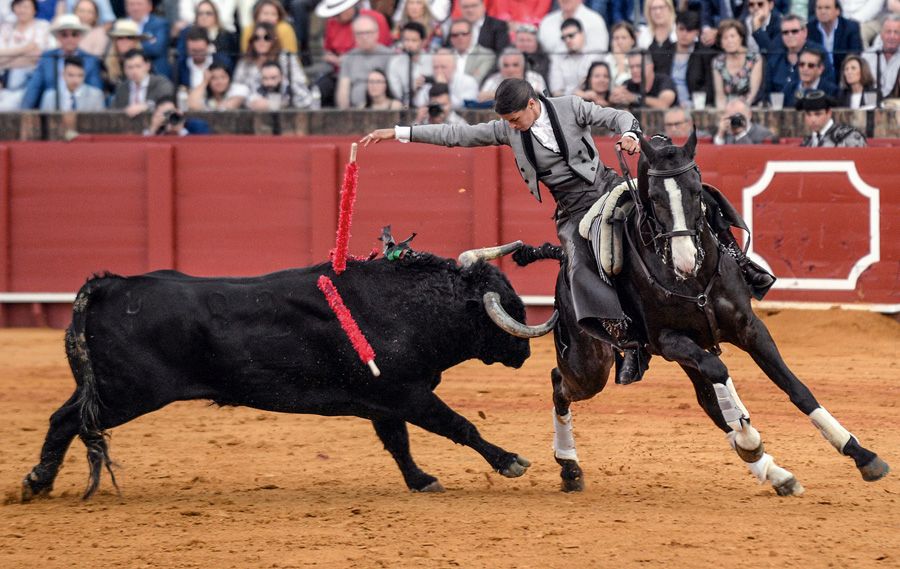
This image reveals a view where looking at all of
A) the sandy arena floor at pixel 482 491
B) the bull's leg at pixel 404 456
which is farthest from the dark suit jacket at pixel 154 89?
the bull's leg at pixel 404 456

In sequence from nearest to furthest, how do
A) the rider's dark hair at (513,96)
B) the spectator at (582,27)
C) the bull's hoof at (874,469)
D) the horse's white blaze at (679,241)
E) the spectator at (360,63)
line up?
A: the horse's white blaze at (679,241), the bull's hoof at (874,469), the rider's dark hair at (513,96), the spectator at (582,27), the spectator at (360,63)

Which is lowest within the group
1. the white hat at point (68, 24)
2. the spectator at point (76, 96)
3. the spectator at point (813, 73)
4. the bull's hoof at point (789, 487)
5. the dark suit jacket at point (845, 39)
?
the bull's hoof at point (789, 487)

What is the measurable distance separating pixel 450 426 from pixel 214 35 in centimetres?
816

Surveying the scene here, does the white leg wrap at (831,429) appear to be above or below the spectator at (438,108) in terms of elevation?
below

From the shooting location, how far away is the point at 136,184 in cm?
1250

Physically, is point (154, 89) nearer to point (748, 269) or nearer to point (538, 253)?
point (538, 253)

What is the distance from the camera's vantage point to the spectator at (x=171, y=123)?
12914mm

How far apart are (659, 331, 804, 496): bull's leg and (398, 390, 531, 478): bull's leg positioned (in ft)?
2.85

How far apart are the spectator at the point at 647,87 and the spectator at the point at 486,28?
1.19 meters

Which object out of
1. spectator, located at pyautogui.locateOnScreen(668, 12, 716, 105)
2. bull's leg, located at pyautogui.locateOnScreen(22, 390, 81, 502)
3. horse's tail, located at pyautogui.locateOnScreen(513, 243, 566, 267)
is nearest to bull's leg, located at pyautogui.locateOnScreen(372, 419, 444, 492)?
horse's tail, located at pyautogui.locateOnScreen(513, 243, 566, 267)

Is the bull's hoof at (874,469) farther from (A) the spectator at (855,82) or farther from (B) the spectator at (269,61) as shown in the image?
(B) the spectator at (269,61)

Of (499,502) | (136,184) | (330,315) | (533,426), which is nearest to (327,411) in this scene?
(330,315)

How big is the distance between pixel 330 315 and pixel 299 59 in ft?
24.9

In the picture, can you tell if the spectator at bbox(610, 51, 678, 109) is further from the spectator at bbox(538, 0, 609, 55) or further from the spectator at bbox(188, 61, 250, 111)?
the spectator at bbox(188, 61, 250, 111)
